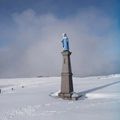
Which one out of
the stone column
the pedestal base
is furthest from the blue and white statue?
the pedestal base

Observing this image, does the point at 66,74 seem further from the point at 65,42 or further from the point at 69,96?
the point at 65,42

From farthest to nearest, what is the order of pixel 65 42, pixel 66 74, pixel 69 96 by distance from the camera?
pixel 65 42, pixel 66 74, pixel 69 96

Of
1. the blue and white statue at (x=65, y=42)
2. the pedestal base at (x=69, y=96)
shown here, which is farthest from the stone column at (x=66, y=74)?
the blue and white statue at (x=65, y=42)

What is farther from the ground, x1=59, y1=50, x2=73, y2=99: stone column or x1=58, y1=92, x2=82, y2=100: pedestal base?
x1=59, y1=50, x2=73, y2=99: stone column

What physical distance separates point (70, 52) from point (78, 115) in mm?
9907

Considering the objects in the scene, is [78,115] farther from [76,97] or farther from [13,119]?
[76,97]

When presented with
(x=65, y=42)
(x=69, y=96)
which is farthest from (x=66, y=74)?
(x=65, y=42)

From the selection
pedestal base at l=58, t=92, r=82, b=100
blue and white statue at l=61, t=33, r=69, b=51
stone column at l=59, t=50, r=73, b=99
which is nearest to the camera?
pedestal base at l=58, t=92, r=82, b=100

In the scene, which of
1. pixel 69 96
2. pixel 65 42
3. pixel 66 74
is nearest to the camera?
pixel 69 96

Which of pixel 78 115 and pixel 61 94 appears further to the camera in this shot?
pixel 61 94

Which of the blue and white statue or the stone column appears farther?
the blue and white statue

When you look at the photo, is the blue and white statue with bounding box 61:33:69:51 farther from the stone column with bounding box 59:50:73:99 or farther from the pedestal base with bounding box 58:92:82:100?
the pedestal base with bounding box 58:92:82:100

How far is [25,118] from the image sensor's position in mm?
11953

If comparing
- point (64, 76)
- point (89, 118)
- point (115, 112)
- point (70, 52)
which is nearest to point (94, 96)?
point (64, 76)
